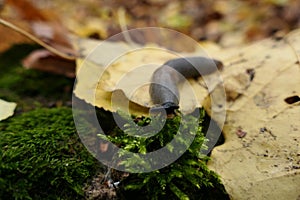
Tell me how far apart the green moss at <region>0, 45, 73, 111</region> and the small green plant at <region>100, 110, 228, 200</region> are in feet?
2.94

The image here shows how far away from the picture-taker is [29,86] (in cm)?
235

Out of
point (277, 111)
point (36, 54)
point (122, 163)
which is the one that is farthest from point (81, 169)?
point (36, 54)

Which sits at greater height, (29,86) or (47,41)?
(47,41)

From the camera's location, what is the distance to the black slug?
161cm

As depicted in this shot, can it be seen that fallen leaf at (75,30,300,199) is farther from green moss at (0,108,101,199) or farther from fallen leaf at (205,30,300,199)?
green moss at (0,108,101,199)

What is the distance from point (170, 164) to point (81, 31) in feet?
7.42

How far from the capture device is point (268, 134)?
1.62 metres

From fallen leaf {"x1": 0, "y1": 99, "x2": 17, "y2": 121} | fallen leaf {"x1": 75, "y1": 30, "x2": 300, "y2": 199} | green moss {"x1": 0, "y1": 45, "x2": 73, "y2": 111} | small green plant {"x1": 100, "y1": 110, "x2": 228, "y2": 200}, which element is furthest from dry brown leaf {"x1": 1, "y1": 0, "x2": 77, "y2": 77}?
small green plant {"x1": 100, "y1": 110, "x2": 228, "y2": 200}

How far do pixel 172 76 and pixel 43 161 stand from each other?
89 centimetres

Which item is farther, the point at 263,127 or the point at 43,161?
the point at 263,127

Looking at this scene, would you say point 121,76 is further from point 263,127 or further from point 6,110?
point 263,127

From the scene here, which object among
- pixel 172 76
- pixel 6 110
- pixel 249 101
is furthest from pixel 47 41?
pixel 249 101

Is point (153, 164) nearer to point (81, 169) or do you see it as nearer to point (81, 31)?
point (81, 169)

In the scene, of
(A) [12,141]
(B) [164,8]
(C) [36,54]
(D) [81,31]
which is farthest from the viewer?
(B) [164,8]
